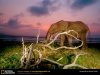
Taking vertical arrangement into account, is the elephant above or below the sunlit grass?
above

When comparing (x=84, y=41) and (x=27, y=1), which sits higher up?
(x=27, y=1)

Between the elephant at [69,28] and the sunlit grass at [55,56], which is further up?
the elephant at [69,28]

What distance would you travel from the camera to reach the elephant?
6.88 ft

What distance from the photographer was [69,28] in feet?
6.98

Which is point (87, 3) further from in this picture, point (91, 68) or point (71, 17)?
point (91, 68)

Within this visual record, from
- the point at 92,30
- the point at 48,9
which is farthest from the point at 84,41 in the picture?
the point at 48,9

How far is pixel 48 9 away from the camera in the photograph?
2082 mm

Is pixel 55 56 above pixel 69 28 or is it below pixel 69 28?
below

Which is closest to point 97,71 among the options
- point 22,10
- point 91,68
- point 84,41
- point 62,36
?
point 91,68

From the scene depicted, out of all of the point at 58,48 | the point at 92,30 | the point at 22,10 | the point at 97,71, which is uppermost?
the point at 22,10

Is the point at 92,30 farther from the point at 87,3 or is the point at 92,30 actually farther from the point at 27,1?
the point at 27,1

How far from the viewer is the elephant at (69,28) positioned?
210 cm

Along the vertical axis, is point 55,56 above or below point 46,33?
below

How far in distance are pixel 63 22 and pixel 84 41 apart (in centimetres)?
23
